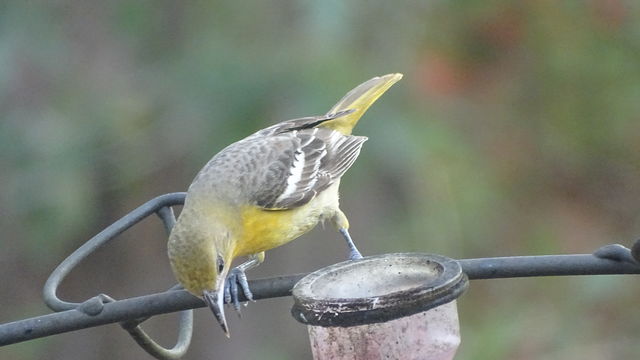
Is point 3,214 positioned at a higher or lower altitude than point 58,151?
lower

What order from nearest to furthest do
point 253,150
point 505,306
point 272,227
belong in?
point 272,227, point 253,150, point 505,306

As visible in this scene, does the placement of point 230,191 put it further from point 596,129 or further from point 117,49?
point 596,129

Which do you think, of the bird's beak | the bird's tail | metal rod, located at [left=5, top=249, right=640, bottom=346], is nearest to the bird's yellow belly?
the bird's beak

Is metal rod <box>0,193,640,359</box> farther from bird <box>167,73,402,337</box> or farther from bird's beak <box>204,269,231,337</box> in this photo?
bird <box>167,73,402,337</box>

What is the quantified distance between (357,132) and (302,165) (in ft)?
1.06

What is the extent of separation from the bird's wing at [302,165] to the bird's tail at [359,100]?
58 millimetres

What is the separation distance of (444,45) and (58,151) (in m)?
1.84

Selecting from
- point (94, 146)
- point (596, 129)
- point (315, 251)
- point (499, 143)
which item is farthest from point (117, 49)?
point (596, 129)

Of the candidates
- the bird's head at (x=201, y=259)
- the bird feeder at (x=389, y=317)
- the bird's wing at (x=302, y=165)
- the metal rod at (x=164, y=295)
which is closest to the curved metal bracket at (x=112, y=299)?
the metal rod at (x=164, y=295)

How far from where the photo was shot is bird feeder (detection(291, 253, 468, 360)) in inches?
70.0

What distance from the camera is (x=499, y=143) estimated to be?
17.8 feet

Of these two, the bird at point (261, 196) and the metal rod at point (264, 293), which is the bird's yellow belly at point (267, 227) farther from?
the metal rod at point (264, 293)

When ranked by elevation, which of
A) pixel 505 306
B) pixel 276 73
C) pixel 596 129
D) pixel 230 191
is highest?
pixel 276 73

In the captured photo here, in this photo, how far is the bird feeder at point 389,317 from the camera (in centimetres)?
178
